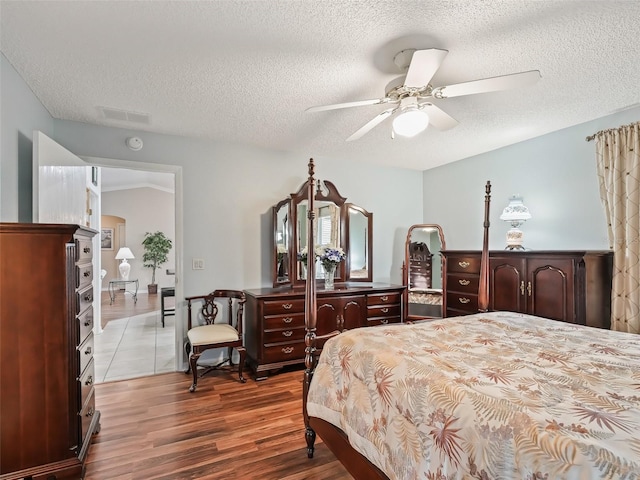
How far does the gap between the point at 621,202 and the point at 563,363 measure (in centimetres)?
214

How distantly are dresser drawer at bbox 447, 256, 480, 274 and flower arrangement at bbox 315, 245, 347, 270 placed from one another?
1292 mm

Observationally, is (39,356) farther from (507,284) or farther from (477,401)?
(507,284)

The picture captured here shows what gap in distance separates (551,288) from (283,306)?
8.17ft

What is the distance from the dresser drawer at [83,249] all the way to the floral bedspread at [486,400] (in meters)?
1.59

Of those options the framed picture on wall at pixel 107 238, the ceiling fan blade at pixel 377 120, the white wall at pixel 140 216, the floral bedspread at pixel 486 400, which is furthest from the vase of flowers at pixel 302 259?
the framed picture on wall at pixel 107 238

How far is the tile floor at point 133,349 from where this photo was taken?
3496 millimetres

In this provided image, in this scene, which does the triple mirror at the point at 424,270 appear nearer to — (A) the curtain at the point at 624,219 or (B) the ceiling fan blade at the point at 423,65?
(A) the curtain at the point at 624,219

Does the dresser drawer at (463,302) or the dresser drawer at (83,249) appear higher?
the dresser drawer at (83,249)

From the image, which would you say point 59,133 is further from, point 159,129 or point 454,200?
point 454,200

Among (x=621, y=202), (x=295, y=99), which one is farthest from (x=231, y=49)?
(x=621, y=202)

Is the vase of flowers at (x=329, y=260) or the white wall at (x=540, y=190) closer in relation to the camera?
the white wall at (x=540, y=190)

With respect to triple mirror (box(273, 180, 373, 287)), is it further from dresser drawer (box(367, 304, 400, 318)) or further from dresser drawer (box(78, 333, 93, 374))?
dresser drawer (box(78, 333, 93, 374))

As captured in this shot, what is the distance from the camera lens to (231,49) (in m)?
1.91

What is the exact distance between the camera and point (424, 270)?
4.56m
